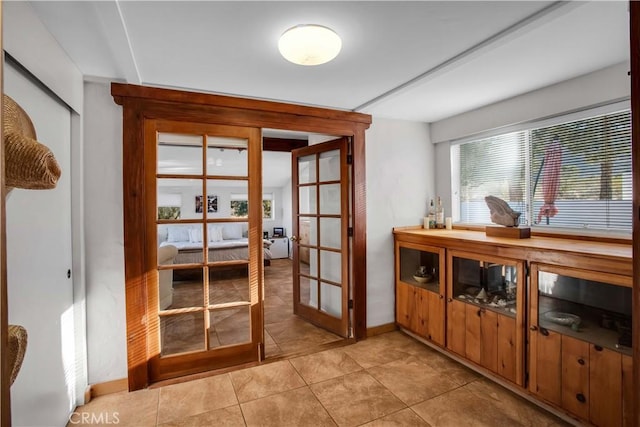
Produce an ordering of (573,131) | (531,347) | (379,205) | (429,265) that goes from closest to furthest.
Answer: (531,347), (573,131), (429,265), (379,205)

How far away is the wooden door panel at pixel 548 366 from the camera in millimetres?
1825

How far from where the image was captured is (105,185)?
2.16 metres

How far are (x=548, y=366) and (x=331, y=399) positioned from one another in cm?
139

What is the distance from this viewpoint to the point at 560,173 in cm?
243

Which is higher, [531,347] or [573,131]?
[573,131]

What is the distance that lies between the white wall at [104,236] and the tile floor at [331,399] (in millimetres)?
301

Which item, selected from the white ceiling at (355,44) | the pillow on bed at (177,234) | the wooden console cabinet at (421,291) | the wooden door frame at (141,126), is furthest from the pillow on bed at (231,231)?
the wooden console cabinet at (421,291)

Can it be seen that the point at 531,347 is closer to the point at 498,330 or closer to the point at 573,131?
the point at 498,330

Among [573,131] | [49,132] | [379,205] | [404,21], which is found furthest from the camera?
[379,205]

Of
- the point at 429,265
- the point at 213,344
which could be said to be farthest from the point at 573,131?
the point at 213,344

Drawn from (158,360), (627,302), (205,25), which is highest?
(205,25)

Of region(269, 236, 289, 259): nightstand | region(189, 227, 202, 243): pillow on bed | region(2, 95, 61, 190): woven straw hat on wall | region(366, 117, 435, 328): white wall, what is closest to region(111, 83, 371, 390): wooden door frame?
region(189, 227, 202, 243): pillow on bed

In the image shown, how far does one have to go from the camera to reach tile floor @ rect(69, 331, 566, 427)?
1.87 m

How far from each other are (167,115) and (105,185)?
26.3 inches
